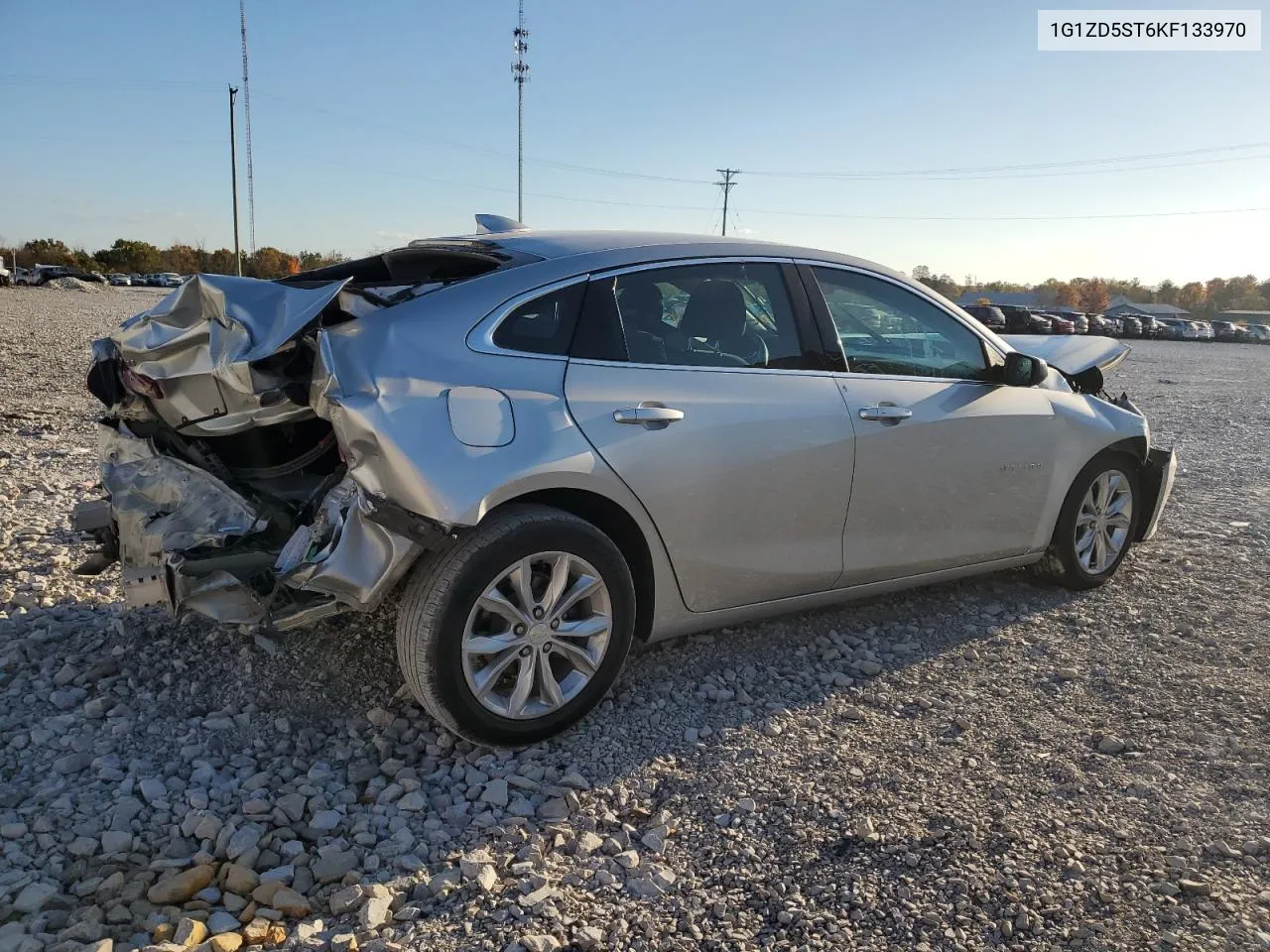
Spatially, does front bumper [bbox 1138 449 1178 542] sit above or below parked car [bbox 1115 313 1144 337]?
below

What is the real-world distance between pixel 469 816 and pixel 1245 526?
19.5ft

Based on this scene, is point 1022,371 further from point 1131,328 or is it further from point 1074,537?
point 1131,328

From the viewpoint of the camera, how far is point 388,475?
2.94 meters

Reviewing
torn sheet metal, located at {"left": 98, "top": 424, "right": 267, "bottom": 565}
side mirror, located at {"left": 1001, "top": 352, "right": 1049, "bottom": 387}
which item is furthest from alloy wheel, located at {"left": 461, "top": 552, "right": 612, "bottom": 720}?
side mirror, located at {"left": 1001, "top": 352, "right": 1049, "bottom": 387}

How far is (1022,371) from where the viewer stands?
444 cm

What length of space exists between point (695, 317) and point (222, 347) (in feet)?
5.61

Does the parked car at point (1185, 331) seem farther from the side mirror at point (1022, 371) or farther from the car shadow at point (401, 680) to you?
the car shadow at point (401, 680)

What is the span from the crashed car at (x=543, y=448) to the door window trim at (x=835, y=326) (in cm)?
1

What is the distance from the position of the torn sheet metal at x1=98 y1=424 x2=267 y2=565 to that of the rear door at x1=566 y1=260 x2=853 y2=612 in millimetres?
1290

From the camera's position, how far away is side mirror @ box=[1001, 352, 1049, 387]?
14.6 feet

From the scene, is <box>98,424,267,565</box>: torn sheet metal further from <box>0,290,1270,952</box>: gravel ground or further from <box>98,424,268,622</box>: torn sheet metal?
<box>0,290,1270,952</box>: gravel ground

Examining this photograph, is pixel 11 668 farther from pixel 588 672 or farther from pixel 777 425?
pixel 777 425

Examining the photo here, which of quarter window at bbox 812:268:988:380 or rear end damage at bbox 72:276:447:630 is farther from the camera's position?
quarter window at bbox 812:268:988:380

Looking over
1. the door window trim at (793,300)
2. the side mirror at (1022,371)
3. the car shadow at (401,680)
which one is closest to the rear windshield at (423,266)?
the door window trim at (793,300)
